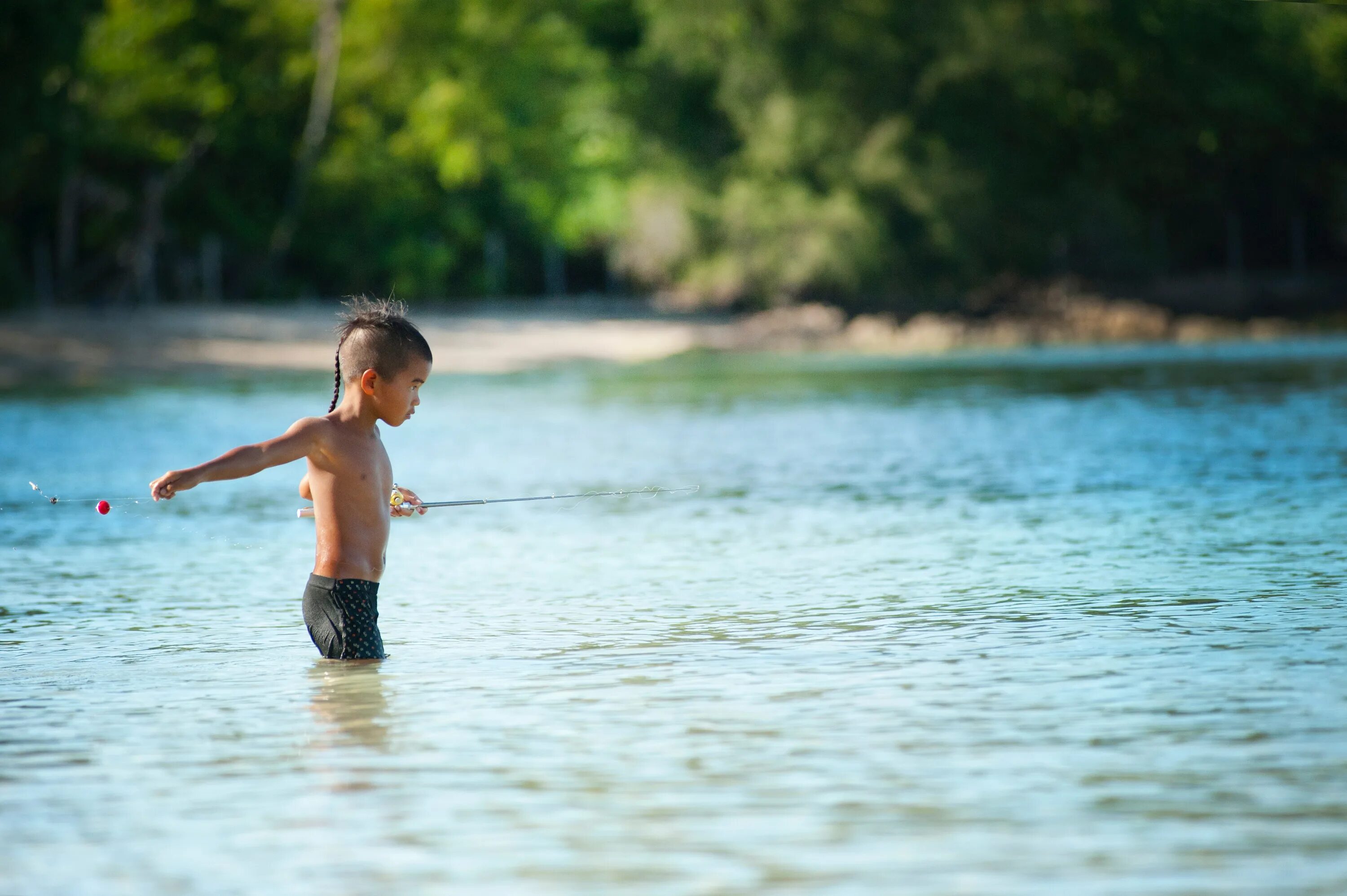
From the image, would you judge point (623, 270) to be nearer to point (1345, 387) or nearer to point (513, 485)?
point (1345, 387)

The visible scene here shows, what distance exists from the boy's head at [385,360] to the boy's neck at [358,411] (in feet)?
0.07

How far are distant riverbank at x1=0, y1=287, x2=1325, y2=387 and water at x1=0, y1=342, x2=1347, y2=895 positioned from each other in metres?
20.6

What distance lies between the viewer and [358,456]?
677 cm

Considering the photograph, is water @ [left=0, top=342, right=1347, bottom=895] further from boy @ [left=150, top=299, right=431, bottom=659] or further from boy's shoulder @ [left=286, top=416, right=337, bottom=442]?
boy's shoulder @ [left=286, top=416, right=337, bottom=442]

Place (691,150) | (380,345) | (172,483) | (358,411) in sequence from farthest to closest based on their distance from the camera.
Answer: (691,150) → (358,411) → (380,345) → (172,483)

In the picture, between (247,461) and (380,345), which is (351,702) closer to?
(247,461)

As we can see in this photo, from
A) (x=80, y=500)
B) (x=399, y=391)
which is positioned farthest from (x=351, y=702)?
(x=80, y=500)

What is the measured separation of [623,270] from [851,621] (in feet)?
133

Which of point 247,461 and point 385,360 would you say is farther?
point 385,360

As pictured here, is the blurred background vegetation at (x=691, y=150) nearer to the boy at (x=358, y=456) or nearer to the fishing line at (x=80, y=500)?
the fishing line at (x=80, y=500)

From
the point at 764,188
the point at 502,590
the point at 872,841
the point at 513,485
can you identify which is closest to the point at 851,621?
the point at 502,590

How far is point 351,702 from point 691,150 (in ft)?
141

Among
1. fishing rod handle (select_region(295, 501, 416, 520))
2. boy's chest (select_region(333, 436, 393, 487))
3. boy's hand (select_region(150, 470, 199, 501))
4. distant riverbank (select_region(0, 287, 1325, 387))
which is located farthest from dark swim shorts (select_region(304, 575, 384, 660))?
distant riverbank (select_region(0, 287, 1325, 387))

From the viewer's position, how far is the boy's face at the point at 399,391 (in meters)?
6.71
